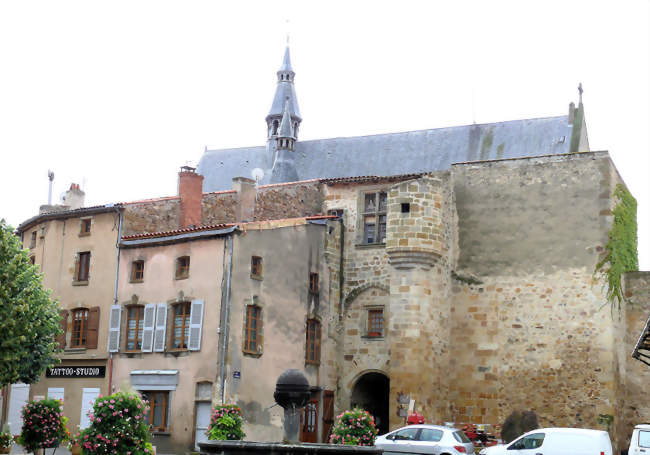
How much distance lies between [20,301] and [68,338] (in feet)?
21.0

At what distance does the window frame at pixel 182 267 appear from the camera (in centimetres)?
2850

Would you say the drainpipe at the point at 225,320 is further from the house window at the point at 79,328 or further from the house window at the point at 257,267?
the house window at the point at 79,328

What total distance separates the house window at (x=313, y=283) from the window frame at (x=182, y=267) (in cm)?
429

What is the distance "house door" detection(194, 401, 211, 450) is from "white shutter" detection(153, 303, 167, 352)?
2.30 meters

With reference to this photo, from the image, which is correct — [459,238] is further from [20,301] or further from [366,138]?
[366,138]

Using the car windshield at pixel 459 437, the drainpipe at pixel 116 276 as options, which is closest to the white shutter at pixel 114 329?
the drainpipe at pixel 116 276

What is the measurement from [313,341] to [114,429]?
1108 cm

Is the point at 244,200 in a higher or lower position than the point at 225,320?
higher

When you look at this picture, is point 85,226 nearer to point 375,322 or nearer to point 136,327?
point 136,327

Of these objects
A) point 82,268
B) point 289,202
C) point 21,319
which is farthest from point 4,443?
point 289,202

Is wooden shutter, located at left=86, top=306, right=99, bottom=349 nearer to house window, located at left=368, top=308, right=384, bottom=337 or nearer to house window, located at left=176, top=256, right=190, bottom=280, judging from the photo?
house window, located at left=176, top=256, right=190, bottom=280

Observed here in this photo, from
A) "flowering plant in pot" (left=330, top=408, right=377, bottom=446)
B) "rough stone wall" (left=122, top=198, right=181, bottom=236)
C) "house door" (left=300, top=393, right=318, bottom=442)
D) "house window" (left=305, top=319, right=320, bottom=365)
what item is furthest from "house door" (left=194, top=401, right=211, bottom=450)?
"rough stone wall" (left=122, top=198, right=181, bottom=236)

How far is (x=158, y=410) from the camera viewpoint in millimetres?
27656

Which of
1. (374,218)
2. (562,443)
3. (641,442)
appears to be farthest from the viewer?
(374,218)
